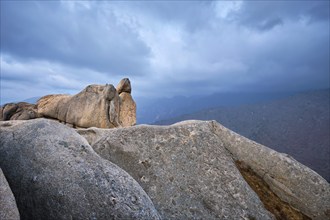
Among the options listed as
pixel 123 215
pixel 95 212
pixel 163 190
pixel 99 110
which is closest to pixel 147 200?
pixel 123 215

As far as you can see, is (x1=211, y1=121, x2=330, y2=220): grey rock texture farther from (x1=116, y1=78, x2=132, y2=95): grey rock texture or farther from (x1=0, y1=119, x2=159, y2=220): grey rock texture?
(x1=116, y1=78, x2=132, y2=95): grey rock texture

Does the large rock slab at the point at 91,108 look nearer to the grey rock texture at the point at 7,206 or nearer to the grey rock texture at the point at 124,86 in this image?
the grey rock texture at the point at 124,86

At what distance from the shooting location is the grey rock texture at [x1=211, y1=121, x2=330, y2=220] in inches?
466

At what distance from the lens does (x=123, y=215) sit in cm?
730

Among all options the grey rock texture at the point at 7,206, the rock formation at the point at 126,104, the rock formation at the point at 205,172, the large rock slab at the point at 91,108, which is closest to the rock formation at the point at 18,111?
the large rock slab at the point at 91,108

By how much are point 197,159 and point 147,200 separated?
14.1 ft

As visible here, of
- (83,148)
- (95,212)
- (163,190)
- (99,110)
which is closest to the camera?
(95,212)

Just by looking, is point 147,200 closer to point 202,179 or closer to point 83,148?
point 83,148

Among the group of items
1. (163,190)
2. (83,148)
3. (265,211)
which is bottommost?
(265,211)

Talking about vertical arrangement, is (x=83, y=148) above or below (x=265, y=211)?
above

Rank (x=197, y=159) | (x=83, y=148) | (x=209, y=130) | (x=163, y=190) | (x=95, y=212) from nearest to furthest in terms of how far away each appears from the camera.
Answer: (x=95, y=212) → (x=83, y=148) → (x=163, y=190) → (x=197, y=159) → (x=209, y=130)

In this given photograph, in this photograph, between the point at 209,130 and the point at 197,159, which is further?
the point at 209,130

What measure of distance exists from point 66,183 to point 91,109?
97.2 ft

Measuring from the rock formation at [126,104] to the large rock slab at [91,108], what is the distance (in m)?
1.63
